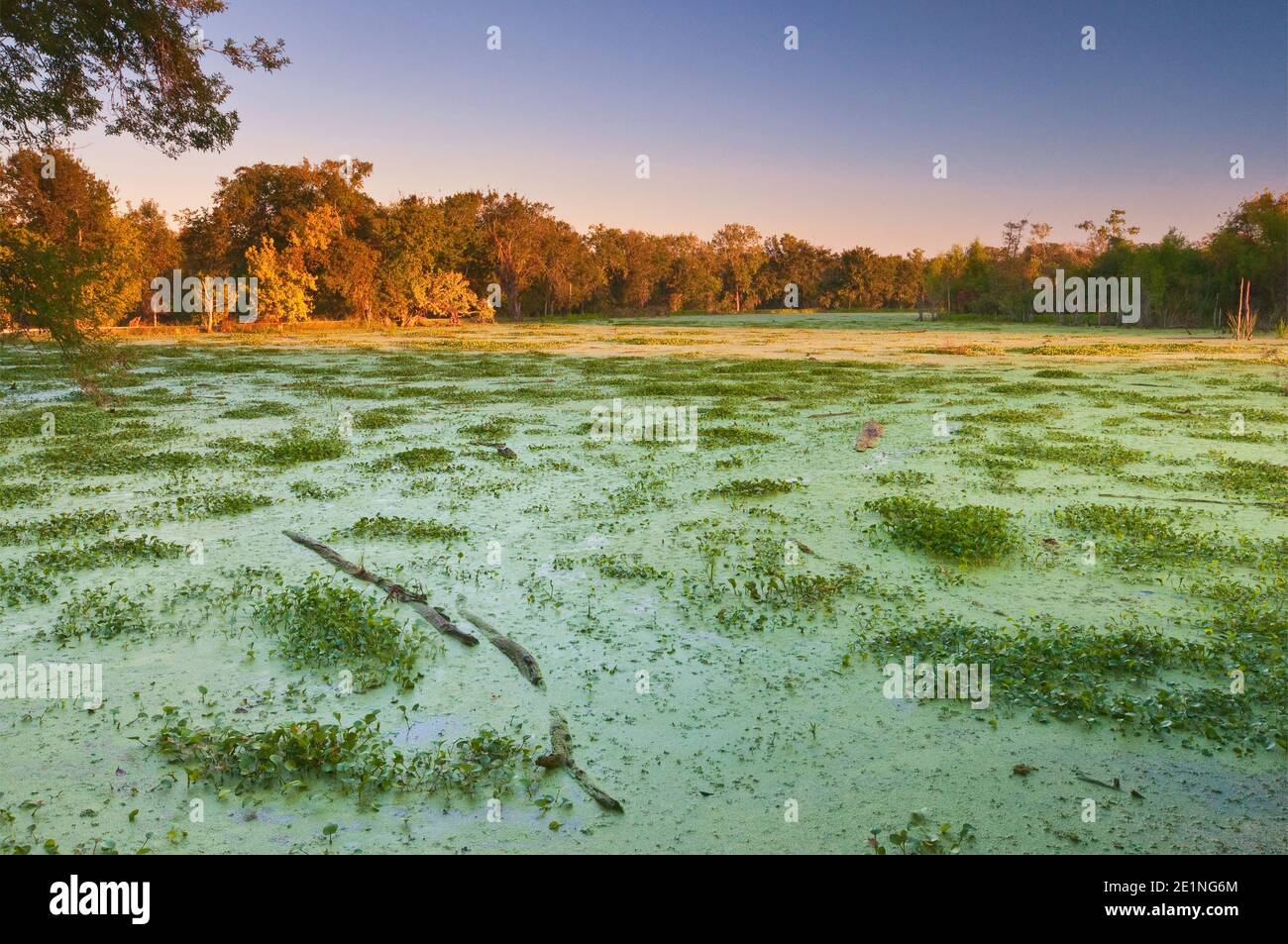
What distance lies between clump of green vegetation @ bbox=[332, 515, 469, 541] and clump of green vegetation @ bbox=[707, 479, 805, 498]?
10.7 feet

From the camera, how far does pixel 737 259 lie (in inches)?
4528

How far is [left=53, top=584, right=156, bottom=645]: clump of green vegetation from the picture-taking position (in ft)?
19.7

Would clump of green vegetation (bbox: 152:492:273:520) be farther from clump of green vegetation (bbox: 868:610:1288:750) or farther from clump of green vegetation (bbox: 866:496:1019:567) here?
clump of green vegetation (bbox: 868:610:1288:750)

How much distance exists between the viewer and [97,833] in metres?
3.73

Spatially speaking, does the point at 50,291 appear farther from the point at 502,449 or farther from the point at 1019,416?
the point at 1019,416

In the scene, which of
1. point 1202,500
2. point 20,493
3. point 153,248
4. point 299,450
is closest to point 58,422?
point 299,450

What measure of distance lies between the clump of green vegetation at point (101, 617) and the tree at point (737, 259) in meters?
111

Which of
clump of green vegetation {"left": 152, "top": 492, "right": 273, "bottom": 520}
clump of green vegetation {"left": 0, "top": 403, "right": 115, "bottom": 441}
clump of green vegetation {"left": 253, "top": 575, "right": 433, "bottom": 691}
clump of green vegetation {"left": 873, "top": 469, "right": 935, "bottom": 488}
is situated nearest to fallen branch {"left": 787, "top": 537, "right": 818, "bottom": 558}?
clump of green vegetation {"left": 873, "top": 469, "right": 935, "bottom": 488}

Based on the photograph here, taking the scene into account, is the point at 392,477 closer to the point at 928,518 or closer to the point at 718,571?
the point at 718,571

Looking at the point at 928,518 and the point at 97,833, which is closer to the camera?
the point at 97,833

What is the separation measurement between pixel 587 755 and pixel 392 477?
782 centimetres
